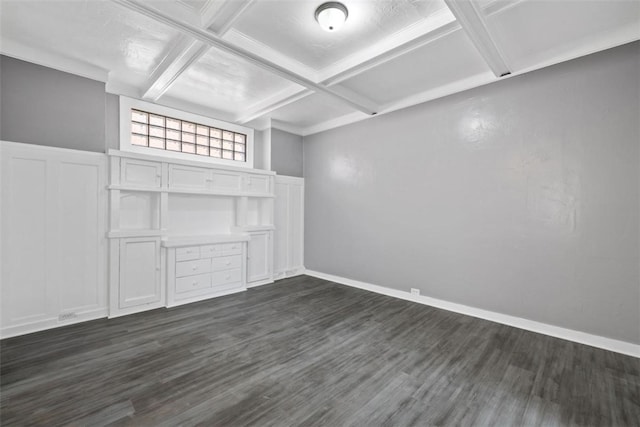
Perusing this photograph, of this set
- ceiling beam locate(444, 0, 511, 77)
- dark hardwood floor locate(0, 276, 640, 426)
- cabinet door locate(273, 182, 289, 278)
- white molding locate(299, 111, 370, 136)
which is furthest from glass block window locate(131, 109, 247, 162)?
ceiling beam locate(444, 0, 511, 77)

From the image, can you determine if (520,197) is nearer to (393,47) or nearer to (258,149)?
(393,47)

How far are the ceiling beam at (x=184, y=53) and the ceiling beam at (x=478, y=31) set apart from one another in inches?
65.7

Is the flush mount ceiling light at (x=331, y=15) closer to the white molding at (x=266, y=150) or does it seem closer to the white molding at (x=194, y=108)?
the white molding at (x=194, y=108)

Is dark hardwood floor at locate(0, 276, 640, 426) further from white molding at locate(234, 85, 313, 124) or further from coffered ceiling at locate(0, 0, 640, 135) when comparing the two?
white molding at locate(234, 85, 313, 124)

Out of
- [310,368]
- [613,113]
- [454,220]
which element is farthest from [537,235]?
[310,368]

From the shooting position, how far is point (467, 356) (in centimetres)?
256

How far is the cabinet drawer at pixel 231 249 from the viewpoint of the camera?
14.4 ft

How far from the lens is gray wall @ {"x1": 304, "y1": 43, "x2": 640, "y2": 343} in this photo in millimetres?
2672

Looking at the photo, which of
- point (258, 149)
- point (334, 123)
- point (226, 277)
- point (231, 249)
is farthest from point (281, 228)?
point (334, 123)

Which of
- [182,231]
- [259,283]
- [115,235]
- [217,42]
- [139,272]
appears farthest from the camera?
[259,283]

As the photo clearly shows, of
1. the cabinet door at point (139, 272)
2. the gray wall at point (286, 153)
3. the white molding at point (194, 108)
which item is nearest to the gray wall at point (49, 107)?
the white molding at point (194, 108)

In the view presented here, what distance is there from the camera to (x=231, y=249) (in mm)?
4480

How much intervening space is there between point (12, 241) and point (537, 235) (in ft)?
18.9

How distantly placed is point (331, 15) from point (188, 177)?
302 centimetres
